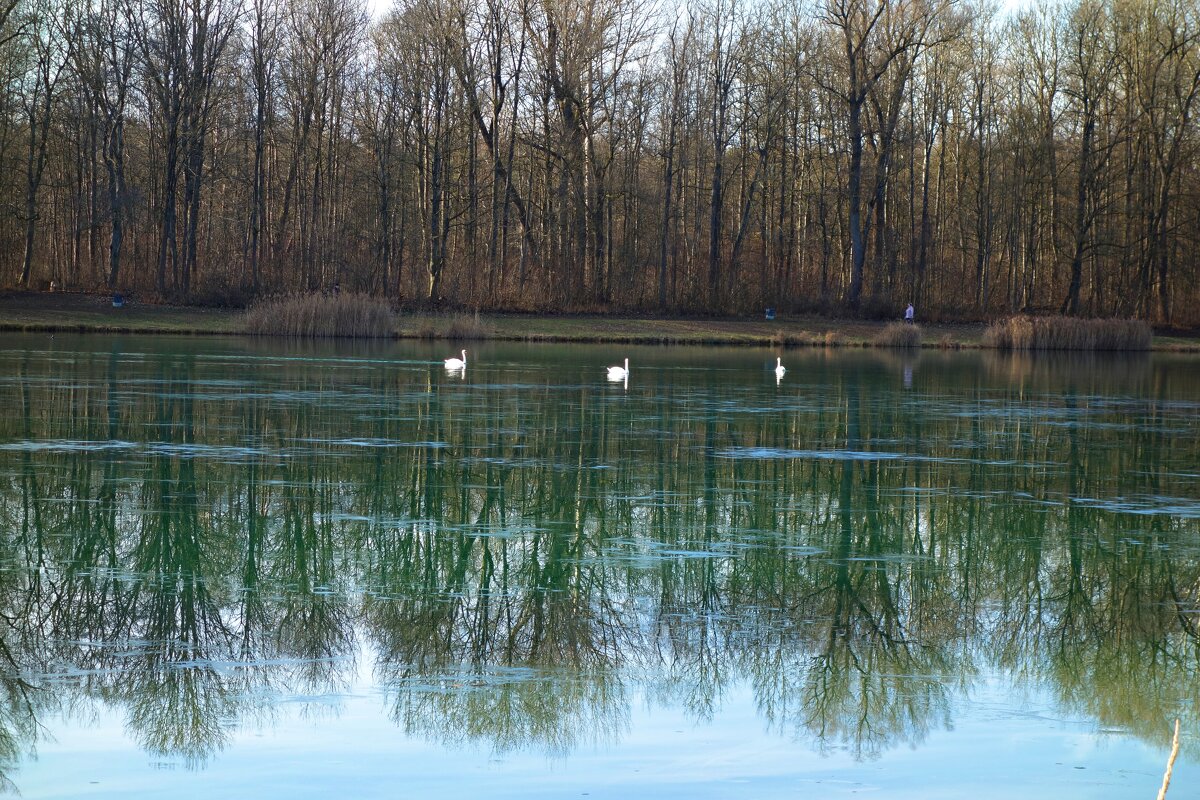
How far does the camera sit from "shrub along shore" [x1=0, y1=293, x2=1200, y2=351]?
36.3m

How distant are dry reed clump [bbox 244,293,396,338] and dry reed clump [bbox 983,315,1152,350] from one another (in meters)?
18.8

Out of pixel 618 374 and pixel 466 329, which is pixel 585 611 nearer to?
pixel 618 374

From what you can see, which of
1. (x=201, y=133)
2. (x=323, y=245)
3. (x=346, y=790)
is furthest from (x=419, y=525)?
(x=323, y=245)

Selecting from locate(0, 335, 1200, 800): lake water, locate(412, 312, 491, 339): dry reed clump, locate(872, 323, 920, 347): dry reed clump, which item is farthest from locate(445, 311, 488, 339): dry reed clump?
locate(0, 335, 1200, 800): lake water

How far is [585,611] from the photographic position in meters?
7.18

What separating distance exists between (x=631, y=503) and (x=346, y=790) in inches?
229

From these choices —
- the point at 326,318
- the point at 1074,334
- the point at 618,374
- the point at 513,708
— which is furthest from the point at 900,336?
the point at 513,708

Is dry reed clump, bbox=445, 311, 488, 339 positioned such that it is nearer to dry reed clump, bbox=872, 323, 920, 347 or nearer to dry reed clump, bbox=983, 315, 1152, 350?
dry reed clump, bbox=872, 323, 920, 347

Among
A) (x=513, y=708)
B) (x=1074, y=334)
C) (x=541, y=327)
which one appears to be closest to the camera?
(x=513, y=708)

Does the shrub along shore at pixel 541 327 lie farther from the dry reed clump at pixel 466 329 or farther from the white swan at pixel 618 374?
the white swan at pixel 618 374

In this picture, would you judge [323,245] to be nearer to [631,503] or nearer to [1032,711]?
[631,503]

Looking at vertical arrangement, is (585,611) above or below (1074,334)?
below

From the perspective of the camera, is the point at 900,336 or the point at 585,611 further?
the point at 900,336

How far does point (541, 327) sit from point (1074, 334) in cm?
1624
